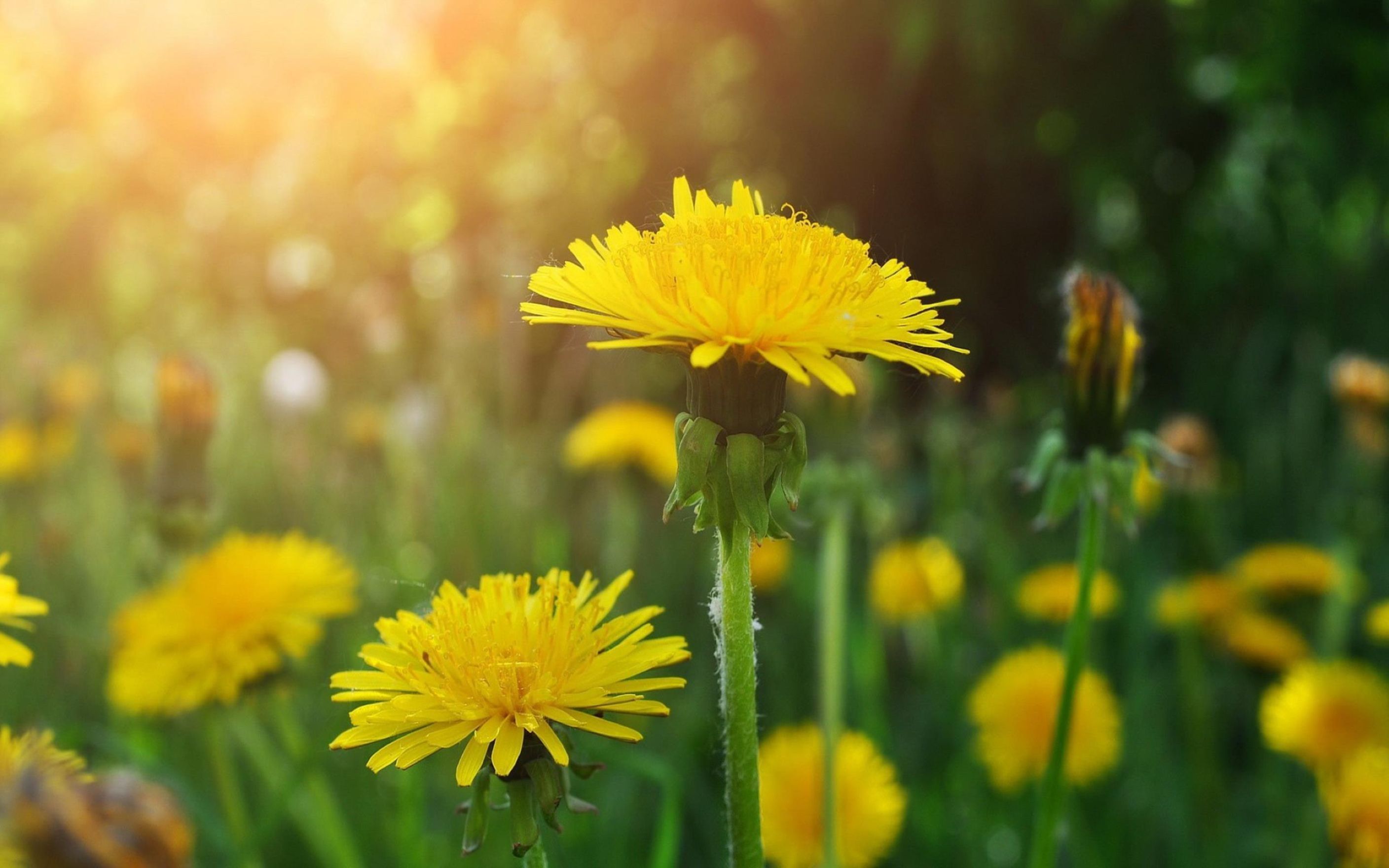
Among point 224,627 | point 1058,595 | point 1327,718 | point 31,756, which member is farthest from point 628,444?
point 31,756

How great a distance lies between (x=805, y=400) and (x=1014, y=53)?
3057mm

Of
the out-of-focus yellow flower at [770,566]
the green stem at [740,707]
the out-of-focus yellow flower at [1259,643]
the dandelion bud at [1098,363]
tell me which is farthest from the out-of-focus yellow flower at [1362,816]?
the out-of-focus yellow flower at [770,566]

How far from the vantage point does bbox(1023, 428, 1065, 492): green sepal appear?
121cm

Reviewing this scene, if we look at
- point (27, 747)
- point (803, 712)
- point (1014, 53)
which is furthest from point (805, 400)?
point (1014, 53)

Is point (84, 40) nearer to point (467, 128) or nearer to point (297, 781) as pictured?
point (467, 128)

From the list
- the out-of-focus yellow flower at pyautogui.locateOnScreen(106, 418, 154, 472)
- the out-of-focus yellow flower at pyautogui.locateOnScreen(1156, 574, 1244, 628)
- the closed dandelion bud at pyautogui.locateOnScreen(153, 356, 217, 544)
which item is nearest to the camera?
the closed dandelion bud at pyautogui.locateOnScreen(153, 356, 217, 544)

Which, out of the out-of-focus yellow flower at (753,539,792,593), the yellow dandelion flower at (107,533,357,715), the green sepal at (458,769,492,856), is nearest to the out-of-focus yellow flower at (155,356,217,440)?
the yellow dandelion flower at (107,533,357,715)

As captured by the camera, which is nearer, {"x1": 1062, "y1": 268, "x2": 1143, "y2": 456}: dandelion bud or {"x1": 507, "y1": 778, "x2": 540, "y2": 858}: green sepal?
{"x1": 507, "y1": 778, "x2": 540, "y2": 858}: green sepal

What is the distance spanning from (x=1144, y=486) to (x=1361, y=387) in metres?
0.55

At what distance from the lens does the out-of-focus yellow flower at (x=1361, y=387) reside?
2449 millimetres

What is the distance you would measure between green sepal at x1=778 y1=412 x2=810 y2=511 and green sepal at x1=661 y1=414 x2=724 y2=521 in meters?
0.05

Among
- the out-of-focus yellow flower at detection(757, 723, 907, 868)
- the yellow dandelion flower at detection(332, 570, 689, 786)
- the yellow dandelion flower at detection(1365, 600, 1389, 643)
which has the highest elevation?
the yellow dandelion flower at detection(1365, 600, 1389, 643)

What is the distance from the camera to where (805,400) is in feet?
7.25

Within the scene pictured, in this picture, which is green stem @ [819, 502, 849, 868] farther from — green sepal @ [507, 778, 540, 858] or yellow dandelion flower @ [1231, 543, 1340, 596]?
yellow dandelion flower @ [1231, 543, 1340, 596]
